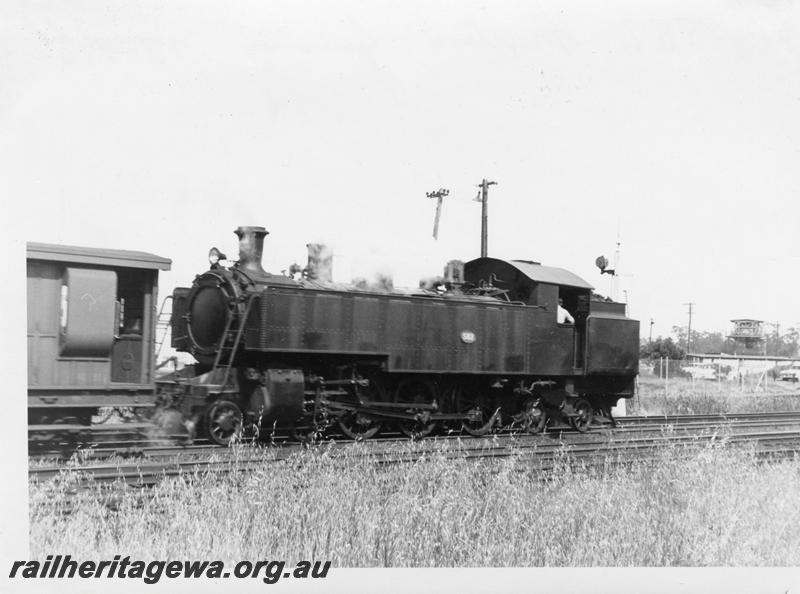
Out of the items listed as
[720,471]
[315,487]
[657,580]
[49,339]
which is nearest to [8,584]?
[315,487]

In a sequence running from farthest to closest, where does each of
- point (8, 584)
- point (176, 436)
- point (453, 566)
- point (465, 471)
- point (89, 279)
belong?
1. point (176, 436)
2. point (89, 279)
3. point (465, 471)
4. point (453, 566)
5. point (8, 584)

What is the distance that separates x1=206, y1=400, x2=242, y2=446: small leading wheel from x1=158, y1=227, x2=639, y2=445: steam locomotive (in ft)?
0.06

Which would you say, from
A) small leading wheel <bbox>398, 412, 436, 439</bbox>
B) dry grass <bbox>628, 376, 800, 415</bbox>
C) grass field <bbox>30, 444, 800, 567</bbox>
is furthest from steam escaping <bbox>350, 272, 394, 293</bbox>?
dry grass <bbox>628, 376, 800, 415</bbox>

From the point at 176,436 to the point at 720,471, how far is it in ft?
20.7

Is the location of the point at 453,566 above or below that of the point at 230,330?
below

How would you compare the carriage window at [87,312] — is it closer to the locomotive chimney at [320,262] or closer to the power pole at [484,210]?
the locomotive chimney at [320,262]

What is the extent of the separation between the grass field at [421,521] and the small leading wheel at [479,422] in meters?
5.36

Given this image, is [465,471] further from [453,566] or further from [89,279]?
[89,279]

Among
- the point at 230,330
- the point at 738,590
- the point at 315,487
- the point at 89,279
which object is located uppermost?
the point at 89,279

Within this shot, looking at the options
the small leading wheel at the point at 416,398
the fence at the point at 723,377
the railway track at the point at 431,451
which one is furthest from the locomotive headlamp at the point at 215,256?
the fence at the point at 723,377

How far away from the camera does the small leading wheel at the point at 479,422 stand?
1283 cm

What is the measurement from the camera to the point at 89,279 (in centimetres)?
801

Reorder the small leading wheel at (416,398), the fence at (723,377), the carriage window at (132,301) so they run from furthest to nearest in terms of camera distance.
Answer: the fence at (723,377) < the small leading wheel at (416,398) < the carriage window at (132,301)

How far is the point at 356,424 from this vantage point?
12164mm
